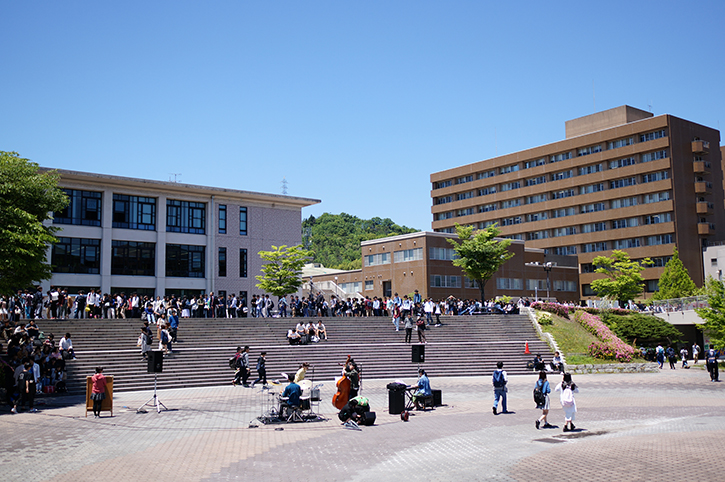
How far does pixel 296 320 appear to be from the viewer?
36.5 m

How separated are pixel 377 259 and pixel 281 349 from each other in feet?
118

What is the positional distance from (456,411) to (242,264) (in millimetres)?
33368

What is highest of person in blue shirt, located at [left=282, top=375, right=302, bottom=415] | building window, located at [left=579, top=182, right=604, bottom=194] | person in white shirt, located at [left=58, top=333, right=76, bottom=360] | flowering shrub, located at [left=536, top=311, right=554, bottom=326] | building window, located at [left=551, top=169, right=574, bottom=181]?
building window, located at [left=551, top=169, right=574, bottom=181]

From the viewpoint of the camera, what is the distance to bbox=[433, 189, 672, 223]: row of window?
73375 mm

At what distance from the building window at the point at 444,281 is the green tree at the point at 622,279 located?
1710cm

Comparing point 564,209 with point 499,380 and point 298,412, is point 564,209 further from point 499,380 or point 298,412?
point 298,412

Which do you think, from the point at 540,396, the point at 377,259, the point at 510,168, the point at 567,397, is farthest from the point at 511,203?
the point at 567,397

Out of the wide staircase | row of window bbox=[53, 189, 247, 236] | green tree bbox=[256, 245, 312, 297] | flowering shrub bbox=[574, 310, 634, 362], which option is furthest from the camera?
green tree bbox=[256, 245, 312, 297]

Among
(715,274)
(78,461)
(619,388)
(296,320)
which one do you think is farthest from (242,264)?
(715,274)

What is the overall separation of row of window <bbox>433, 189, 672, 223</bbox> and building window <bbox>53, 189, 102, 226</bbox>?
58655 millimetres

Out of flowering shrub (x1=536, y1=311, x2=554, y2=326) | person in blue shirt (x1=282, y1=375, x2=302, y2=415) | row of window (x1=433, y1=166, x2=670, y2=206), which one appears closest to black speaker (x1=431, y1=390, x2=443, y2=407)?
person in blue shirt (x1=282, y1=375, x2=302, y2=415)

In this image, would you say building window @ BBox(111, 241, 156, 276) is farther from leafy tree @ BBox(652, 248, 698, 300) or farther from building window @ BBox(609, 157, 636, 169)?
building window @ BBox(609, 157, 636, 169)

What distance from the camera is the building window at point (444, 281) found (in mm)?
61062

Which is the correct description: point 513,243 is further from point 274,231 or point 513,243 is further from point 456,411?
point 456,411
